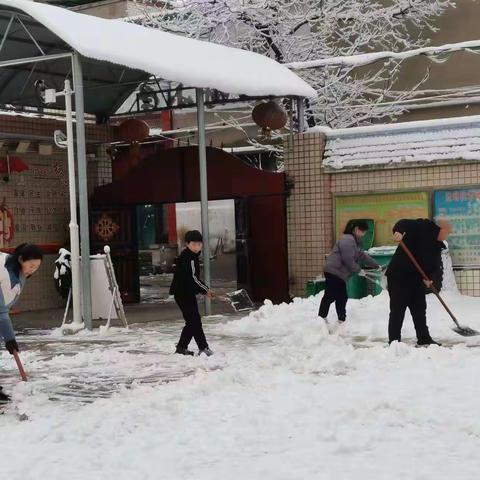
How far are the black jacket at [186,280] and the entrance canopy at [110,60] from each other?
11.3 ft

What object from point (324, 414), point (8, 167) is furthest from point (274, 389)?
point (8, 167)

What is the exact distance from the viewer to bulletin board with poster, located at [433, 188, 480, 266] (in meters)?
12.5

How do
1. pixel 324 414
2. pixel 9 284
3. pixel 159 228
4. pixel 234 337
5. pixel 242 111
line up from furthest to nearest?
pixel 159 228, pixel 242 111, pixel 234 337, pixel 9 284, pixel 324 414

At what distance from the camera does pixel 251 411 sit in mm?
6043

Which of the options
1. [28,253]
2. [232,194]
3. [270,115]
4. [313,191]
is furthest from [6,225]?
[28,253]

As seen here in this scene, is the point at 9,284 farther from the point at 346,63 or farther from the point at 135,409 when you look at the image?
the point at 346,63

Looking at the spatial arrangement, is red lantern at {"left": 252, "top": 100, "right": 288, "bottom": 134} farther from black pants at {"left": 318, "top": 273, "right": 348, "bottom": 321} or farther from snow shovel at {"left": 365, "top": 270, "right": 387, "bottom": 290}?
black pants at {"left": 318, "top": 273, "right": 348, "bottom": 321}

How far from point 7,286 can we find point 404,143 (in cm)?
834

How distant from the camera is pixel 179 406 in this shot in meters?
6.19

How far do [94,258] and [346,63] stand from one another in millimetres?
6549

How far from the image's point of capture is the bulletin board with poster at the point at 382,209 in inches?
515

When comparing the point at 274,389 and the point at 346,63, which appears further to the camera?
the point at 346,63

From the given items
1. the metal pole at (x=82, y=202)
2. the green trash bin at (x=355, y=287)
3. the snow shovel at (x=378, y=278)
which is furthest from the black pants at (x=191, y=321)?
the green trash bin at (x=355, y=287)

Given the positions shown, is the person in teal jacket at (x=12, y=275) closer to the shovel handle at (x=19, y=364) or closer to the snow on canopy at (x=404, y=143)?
the shovel handle at (x=19, y=364)
